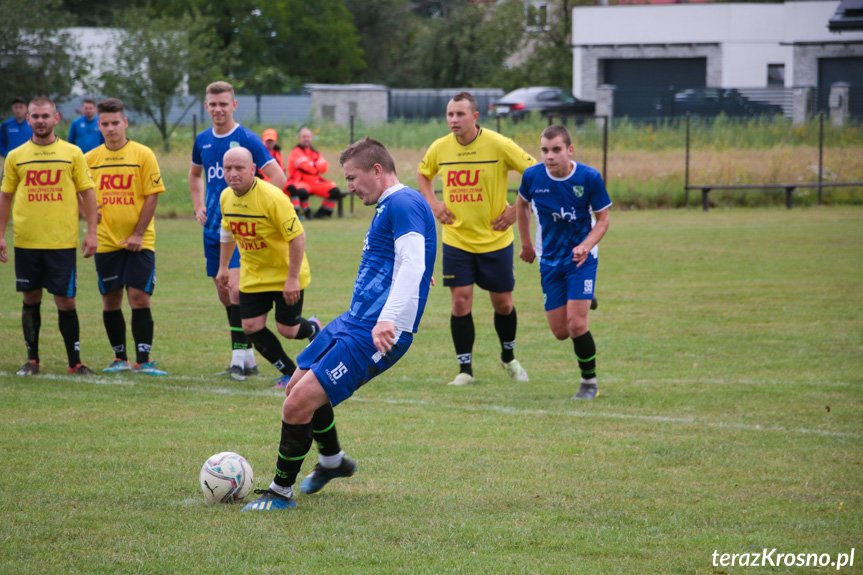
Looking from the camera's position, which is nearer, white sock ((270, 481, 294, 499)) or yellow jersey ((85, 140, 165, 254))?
white sock ((270, 481, 294, 499))

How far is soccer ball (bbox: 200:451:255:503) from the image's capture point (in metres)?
4.66

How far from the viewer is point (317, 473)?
16.3ft

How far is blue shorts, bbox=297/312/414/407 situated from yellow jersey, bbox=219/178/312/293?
248 cm

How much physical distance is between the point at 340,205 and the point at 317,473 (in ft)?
55.8

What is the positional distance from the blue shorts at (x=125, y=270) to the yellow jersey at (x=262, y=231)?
1179 millimetres

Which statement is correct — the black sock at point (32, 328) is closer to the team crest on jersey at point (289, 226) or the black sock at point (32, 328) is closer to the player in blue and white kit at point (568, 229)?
the team crest on jersey at point (289, 226)

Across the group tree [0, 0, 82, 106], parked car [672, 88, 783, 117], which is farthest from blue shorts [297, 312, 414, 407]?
parked car [672, 88, 783, 117]

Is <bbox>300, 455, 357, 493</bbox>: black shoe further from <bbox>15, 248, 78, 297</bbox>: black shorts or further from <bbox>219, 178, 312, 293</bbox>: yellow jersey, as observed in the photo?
<bbox>15, 248, 78, 297</bbox>: black shorts

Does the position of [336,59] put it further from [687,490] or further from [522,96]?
[687,490]

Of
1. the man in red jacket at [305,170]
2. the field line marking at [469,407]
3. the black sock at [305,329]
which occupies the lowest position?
the field line marking at [469,407]

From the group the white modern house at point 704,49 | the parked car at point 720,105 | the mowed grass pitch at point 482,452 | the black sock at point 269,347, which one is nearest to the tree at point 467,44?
the white modern house at point 704,49

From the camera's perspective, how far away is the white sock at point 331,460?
4941 mm

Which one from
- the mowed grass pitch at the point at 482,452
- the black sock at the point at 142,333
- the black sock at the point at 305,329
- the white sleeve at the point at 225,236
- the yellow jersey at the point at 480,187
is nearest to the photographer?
the mowed grass pitch at the point at 482,452

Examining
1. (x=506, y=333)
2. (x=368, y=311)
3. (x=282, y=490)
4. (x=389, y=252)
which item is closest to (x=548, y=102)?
(x=506, y=333)
